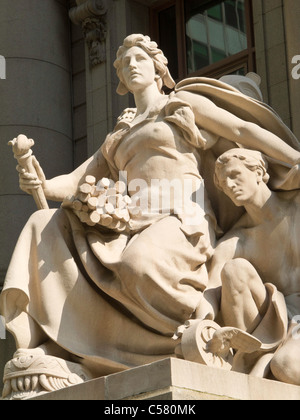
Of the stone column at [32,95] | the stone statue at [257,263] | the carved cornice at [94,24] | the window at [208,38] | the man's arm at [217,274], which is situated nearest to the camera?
the stone statue at [257,263]

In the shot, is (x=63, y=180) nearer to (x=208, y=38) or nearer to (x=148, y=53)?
(x=148, y=53)

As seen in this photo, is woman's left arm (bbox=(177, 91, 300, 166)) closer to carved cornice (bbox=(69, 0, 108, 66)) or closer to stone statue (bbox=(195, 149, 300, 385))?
stone statue (bbox=(195, 149, 300, 385))

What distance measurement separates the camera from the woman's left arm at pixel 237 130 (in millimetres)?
9117

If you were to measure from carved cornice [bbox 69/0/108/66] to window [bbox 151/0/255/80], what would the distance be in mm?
641

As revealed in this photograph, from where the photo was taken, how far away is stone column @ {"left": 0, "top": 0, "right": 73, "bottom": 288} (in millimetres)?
13953

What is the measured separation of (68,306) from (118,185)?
959mm

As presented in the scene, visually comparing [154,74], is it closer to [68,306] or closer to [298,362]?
[68,306]

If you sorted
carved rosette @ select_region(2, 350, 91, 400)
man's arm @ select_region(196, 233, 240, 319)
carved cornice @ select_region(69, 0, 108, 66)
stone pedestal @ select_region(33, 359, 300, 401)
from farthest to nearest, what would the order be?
1. carved cornice @ select_region(69, 0, 108, 66)
2. man's arm @ select_region(196, 233, 240, 319)
3. carved rosette @ select_region(2, 350, 91, 400)
4. stone pedestal @ select_region(33, 359, 300, 401)

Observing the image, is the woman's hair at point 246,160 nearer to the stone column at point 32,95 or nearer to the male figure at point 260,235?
the male figure at point 260,235

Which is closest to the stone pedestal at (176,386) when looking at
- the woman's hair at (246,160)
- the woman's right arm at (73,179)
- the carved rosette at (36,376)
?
the carved rosette at (36,376)

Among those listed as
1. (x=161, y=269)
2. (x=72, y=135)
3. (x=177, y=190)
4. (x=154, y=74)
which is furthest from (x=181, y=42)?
(x=161, y=269)

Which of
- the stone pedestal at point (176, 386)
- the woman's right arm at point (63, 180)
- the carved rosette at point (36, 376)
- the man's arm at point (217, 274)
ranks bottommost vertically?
the stone pedestal at point (176, 386)

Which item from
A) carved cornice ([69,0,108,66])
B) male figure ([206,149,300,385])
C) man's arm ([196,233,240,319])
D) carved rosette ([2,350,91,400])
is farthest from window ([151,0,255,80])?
carved rosette ([2,350,91,400])

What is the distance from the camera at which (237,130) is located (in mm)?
9234
